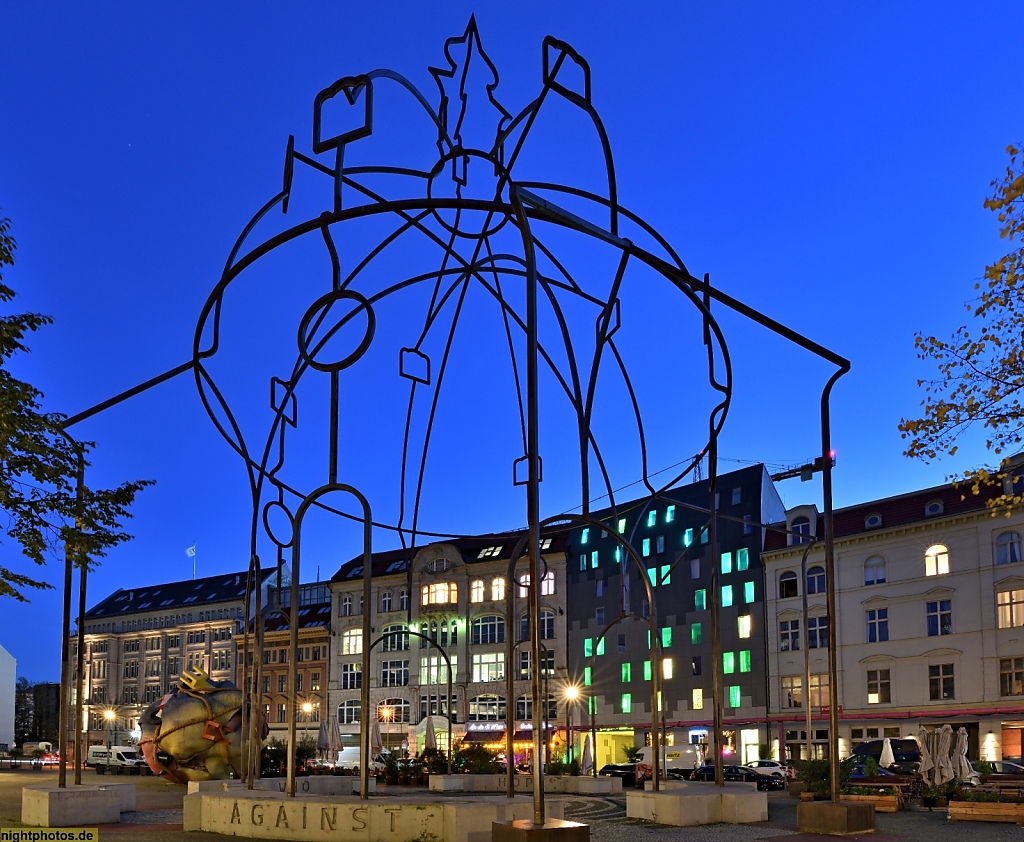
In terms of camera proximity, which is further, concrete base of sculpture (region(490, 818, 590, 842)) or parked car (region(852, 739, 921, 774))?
parked car (region(852, 739, 921, 774))

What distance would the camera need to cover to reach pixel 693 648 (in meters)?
73.2

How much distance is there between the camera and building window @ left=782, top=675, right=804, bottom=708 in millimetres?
66438

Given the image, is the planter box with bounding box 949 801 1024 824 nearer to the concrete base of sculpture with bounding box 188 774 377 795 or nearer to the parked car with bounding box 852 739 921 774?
the concrete base of sculpture with bounding box 188 774 377 795

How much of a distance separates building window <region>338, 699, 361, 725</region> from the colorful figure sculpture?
5613 centimetres

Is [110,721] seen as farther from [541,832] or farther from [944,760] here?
[541,832]

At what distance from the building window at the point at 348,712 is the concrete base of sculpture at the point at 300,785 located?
6098 cm

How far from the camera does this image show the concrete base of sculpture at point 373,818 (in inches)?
658

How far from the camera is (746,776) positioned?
151ft

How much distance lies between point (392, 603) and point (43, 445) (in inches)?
2974

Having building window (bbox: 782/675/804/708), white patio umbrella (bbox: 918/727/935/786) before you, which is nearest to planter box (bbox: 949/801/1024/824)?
white patio umbrella (bbox: 918/727/935/786)

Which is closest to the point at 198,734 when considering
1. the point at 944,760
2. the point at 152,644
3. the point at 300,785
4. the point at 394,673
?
the point at 300,785

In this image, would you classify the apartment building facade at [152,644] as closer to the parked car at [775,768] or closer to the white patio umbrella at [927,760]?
the parked car at [775,768]

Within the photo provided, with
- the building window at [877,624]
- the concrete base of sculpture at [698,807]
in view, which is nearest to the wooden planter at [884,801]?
the concrete base of sculpture at [698,807]

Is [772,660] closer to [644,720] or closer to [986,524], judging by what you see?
[644,720]
